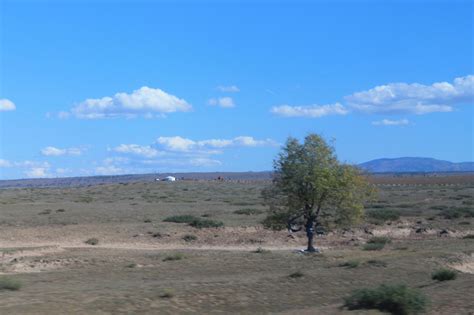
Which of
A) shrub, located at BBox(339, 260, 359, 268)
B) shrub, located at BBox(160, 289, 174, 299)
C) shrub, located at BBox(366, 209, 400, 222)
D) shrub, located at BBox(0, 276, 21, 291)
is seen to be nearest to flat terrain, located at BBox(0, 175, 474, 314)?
shrub, located at BBox(160, 289, 174, 299)

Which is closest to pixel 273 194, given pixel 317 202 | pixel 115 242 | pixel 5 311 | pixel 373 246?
pixel 317 202

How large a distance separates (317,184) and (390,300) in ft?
56.7

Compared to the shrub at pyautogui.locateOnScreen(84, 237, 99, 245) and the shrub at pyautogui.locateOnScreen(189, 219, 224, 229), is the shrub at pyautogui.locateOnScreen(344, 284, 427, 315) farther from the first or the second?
the shrub at pyautogui.locateOnScreen(189, 219, 224, 229)

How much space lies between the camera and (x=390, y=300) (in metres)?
19.9

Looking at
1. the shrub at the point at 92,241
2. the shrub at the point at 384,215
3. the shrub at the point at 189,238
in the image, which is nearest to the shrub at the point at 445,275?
the shrub at the point at 189,238

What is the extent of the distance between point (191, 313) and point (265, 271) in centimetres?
923

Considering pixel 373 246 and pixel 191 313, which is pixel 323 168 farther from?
pixel 191 313

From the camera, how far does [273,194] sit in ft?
129

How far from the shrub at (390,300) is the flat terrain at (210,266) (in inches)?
18.7

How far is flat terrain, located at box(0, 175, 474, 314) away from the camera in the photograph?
72.4 feet

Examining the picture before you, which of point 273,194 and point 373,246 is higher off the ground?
point 273,194

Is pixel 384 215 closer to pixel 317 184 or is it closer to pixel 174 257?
pixel 317 184

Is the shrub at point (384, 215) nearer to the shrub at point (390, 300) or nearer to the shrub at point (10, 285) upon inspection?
the shrub at point (10, 285)

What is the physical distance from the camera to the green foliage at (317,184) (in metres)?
37.4
